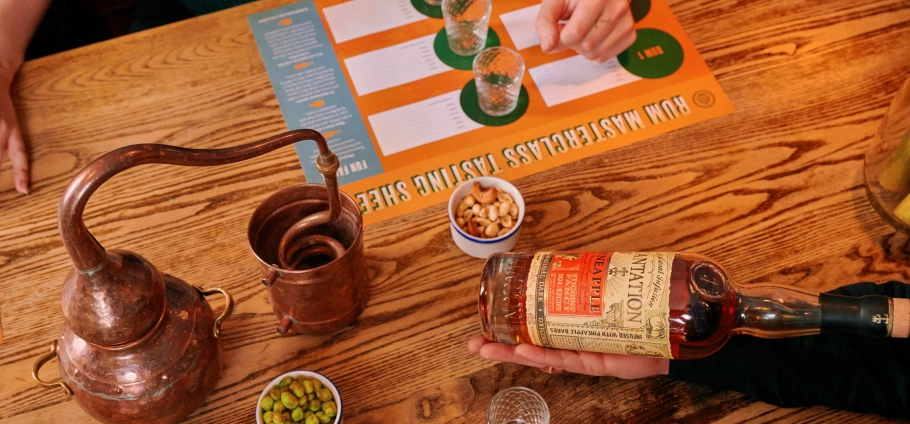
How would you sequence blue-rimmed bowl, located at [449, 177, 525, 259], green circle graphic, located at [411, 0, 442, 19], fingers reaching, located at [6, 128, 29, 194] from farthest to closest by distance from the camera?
green circle graphic, located at [411, 0, 442, 19] < fingers reaching, located at [6, 128, 29, 194] < blue-rimmed bowl, located at [449, 177, 525, 259]

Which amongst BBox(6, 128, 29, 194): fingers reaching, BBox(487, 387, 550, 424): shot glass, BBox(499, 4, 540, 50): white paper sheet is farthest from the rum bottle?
BBox(6, 128, 29, 194): fingers reaching

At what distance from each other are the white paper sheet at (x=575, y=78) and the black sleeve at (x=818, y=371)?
542 mm

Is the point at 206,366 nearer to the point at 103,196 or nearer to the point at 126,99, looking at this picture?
the point at 103,196

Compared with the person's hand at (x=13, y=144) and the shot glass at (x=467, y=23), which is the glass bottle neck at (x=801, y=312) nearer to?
the shot glass at (x=467, y=23)

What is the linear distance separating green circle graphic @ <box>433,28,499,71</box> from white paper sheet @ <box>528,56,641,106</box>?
0.10 metres

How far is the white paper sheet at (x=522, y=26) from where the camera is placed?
1.38 meters

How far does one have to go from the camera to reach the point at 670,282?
829mm

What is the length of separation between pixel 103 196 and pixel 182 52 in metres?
0.33

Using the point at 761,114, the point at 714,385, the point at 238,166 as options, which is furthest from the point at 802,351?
the point at 238,166

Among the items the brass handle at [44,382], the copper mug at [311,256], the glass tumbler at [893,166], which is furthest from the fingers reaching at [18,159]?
the glass tumbler at [893,166]

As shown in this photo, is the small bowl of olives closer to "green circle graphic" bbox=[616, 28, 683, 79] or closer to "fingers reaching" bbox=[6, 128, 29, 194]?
"fingers reaching" bbox=[6, 128, 29, 194]

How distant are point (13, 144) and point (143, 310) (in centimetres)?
61

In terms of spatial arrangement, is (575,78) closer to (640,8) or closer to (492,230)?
(640,8)

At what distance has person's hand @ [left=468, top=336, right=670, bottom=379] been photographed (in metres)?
0.97
